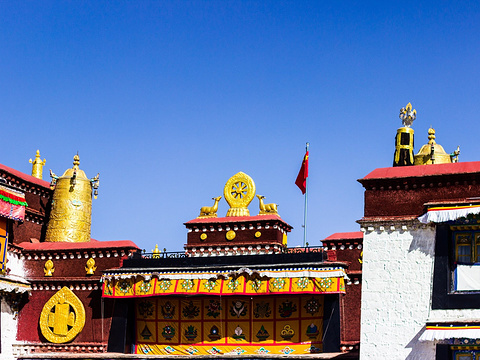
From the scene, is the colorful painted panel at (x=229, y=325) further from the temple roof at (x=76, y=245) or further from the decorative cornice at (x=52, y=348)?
the temple roof at (x=76, y=245)

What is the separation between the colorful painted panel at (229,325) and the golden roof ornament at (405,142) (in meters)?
4.91

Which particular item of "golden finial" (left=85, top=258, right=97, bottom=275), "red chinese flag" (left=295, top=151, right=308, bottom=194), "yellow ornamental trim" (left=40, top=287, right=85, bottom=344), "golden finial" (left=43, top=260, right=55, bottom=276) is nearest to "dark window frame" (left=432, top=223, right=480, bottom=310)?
"red chinese flag" (left=295, top=151, right=308, bottom=194)

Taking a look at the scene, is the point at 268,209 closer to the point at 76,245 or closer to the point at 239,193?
the point at 239,193

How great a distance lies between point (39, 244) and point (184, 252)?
5.69 metres

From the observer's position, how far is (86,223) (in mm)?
33688

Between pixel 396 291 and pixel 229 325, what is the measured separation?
7.39 m

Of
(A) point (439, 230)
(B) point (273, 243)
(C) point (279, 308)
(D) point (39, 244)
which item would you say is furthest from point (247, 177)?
(A) point (439, 230)

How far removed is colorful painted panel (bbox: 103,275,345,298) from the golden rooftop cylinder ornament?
4.77 m

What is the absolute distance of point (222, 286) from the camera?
89.8 ft

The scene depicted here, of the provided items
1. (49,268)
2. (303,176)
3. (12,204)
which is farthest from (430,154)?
(12,204)

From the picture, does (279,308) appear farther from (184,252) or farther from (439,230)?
(439,230)

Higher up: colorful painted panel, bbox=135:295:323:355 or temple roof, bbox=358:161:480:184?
temple roof, bbox=358:161:480:184

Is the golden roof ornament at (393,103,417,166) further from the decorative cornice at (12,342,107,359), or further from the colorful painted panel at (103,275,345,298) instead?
the decorative cornice at (12,342,107,359)

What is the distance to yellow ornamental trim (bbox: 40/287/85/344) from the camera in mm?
29359
